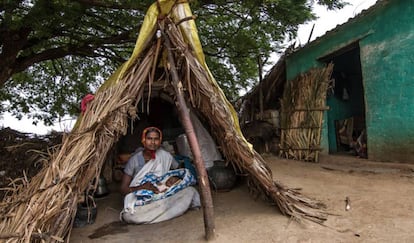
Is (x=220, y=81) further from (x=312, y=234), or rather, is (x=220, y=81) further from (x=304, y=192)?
(x=312, y=234)

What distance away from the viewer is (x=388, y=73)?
5.10 m

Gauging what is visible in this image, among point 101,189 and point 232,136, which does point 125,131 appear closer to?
point 232,136

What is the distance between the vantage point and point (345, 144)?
23.5 feet

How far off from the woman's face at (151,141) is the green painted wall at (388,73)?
12.0ft

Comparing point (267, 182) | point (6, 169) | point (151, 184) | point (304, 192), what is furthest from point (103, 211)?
point (6, 169)

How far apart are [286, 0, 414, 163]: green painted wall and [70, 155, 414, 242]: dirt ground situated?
543 millimetres

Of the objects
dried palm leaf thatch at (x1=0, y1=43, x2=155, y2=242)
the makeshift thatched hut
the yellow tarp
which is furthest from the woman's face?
the yellow tarp

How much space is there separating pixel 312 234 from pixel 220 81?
542 centimetres

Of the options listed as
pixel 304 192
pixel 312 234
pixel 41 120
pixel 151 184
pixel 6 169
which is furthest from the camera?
pixel 41 120

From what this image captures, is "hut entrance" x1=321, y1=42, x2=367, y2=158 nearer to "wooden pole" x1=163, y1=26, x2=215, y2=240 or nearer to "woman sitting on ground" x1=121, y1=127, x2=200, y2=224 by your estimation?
"woman sitting on ground" x1=121, y1=127, x2=200, y2=224

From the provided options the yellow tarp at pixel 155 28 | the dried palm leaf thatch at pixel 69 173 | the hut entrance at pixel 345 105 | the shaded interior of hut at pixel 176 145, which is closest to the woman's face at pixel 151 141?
the shaded interior of hut at pixel 176 145

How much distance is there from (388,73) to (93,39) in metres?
5.05

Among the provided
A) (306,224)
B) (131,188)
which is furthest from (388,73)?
(131,188)

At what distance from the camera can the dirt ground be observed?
108 inches
